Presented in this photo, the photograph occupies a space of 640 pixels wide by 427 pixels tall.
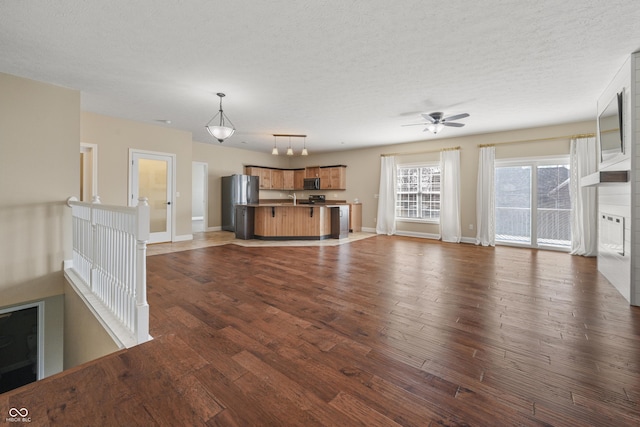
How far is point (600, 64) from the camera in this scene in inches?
128

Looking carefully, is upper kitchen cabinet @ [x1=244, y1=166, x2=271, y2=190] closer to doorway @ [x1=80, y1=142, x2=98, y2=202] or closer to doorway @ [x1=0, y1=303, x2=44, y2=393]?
doorway @ [x1=80, y1=142, x2=98, y2=202]

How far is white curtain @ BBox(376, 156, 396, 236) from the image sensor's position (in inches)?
322

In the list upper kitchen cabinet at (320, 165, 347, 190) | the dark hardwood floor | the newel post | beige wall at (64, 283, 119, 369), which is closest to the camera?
the dark hardwood floor

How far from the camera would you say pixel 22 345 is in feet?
12.9

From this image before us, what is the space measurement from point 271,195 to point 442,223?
5.92 meters

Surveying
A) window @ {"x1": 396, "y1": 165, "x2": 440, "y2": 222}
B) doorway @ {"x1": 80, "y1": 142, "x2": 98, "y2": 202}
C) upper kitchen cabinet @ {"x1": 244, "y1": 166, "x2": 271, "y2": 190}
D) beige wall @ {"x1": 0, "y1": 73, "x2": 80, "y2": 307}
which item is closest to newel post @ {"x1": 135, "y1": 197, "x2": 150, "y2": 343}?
beige wall @ {"x1": 0, "y1": 73, "x2": 80, "y2": 307}

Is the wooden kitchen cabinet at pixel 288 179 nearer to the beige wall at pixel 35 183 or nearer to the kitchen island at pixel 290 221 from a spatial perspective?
the kitchen island at pixel 290 221

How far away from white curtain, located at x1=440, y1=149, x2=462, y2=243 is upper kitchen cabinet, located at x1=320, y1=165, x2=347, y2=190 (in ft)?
10.2

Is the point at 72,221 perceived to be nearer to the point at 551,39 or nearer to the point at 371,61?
the point at 371,61

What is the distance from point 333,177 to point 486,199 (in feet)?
15.0

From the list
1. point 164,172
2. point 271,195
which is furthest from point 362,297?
point 271,195

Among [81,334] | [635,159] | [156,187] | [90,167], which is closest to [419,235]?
[635,159]

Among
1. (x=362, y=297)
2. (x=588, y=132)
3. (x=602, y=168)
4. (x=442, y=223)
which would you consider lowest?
(x=362, y=297)

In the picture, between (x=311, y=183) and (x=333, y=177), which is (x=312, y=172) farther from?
(x=333, y=177)
